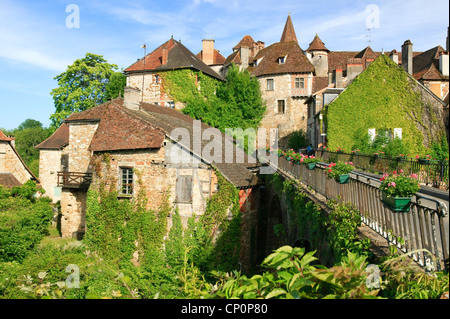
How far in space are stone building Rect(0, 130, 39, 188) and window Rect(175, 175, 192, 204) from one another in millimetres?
18934

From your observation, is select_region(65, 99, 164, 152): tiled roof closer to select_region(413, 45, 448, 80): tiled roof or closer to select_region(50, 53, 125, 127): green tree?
select_region(50, 53, 125, 127): green tree

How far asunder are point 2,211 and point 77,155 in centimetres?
625

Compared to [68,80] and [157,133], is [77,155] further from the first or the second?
[68,80]

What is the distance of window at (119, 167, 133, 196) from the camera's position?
1838 cm

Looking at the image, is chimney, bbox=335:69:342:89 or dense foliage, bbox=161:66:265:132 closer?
chimney, bbox=335:69:342:89

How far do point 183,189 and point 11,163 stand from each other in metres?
20.9

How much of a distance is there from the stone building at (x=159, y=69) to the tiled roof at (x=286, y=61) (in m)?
5.75

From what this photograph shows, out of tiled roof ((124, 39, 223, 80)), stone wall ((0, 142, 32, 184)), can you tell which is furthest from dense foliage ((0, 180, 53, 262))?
tiled roof ((124, 39, 223, 80))

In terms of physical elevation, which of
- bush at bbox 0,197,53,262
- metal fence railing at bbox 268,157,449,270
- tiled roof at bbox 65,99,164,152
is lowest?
bush at bbox 0,197,53,262

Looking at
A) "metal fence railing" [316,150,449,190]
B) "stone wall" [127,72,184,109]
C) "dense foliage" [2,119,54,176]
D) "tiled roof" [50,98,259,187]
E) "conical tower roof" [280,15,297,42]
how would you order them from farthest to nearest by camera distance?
"dense foliage" [2,119,54,176] → "conical tower roof" [280,15,297,42] → "stone wall" [127,72,184,109] → "tiled roof" [50,98,259,187] → "metal fence railing" [316,150,449,190]

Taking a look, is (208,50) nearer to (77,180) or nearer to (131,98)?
(131,98)

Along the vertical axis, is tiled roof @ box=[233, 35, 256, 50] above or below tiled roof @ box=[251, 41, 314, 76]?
above
